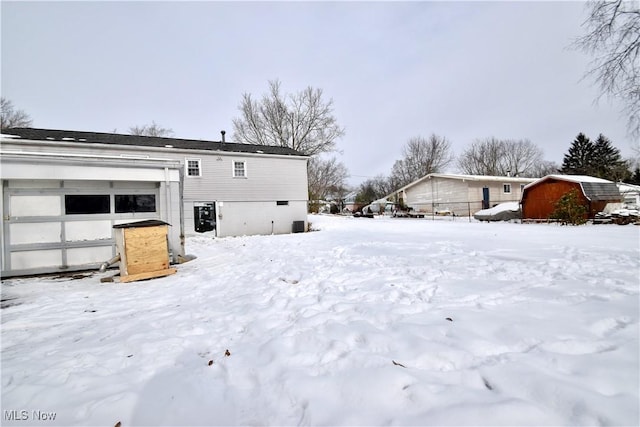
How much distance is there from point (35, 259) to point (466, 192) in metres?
28.8

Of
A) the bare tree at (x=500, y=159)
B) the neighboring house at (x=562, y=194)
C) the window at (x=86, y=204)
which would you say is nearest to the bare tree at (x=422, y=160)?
the bare tree at (x=500, y=159)

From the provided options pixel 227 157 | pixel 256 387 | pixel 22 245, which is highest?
pixel 227 157

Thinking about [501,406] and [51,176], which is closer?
[501,406]

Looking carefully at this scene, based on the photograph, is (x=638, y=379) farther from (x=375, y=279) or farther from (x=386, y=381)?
(x=375, y=279)

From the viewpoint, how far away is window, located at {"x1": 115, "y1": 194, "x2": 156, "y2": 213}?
7531 millimetres

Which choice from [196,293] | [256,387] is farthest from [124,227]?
[256,387]

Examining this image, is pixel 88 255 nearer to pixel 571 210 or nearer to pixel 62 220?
pixel 62 220

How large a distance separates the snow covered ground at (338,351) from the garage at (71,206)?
217cm

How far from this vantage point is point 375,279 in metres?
4.85

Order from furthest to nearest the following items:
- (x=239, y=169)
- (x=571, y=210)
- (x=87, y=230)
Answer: (x=239, y=169) → (x=571, y=210) → (x=87, y=230)

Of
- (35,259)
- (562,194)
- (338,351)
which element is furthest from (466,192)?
(35,259)

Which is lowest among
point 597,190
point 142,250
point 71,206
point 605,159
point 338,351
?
point 338,351

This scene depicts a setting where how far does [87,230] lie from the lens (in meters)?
7.05

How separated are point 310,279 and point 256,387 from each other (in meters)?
3.07
